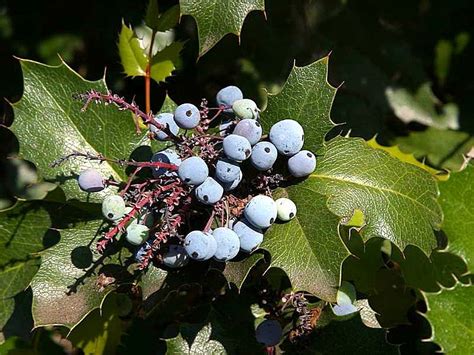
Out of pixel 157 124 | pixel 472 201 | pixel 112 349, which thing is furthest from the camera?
pixel 112 349

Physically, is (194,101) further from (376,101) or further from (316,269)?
(316,269)

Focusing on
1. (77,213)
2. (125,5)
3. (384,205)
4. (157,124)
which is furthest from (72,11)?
(384,205)

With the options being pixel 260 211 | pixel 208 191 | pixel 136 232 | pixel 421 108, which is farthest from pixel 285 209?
pixel 421 108

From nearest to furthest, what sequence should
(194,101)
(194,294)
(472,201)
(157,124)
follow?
(157,124), (472,201), (194,294), (194,101)

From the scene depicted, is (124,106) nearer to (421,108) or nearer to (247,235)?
(247,235)

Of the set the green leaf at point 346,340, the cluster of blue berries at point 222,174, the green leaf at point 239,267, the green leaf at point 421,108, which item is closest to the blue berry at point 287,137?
the cluster of blue berries at point 222,174

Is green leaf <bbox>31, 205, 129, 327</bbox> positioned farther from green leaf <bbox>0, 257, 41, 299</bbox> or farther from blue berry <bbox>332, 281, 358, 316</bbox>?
blue berry <bbox>332, 281, 358, 316</bbox>

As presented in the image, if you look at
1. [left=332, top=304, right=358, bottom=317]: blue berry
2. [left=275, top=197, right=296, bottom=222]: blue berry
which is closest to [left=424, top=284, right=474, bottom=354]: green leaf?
[left=332, top=304, right=358, bottom=317]: blue berry
